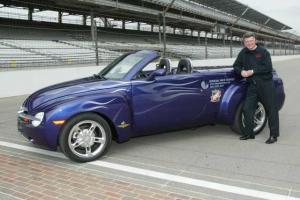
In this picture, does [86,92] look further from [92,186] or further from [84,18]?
[84,18]

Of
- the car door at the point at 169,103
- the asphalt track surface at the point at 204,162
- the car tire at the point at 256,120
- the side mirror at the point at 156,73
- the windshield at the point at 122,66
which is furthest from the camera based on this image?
the car tire at the point at 256,120

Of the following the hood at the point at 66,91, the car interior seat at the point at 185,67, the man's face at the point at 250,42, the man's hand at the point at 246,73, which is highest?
the man's face at the point at 250,42

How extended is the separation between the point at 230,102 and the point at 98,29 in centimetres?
3229

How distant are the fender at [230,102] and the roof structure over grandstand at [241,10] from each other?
47934 millimetres

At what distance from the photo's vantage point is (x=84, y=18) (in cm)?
3778

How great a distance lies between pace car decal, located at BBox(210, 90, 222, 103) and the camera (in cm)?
621

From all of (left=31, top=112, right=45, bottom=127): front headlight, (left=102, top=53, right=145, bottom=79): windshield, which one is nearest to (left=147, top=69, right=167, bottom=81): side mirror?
(left=102, top=53, right=145, bottom=79): windshield

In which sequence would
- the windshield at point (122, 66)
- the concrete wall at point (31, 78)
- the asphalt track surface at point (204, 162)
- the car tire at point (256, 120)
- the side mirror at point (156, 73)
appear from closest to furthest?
the asphalt track surface at point (204, 162) < the side mirror at point (156, 73) < the windshield at point (122, 66) < the car tire at point (256, 120) < the concrete wall at point (31, 78)

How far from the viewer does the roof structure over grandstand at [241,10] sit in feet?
189

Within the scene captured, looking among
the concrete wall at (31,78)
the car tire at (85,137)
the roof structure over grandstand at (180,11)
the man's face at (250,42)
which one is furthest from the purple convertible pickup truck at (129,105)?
the roof structure over grandstand at (180,11)

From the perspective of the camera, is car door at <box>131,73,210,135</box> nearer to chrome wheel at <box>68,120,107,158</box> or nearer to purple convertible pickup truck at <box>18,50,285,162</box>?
purple convertible pickup truck at <box>18,50,285,162</box>

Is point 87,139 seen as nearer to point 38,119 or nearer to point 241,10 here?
point 38,119

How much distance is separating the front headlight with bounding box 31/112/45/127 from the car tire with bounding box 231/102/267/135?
3.03 m

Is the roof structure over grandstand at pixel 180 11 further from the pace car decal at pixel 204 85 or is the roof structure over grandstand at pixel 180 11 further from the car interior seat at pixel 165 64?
the pace car decal at pixel 204 85
